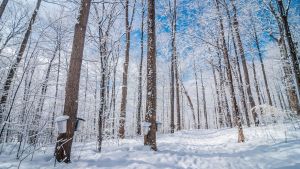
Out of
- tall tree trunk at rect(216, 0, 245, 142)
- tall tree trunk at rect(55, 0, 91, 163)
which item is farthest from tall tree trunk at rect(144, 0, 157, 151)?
tall tree trunk at rect(216, 0, 245, 142)

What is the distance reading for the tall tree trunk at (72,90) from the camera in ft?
14.3

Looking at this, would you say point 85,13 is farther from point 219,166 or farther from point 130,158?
point 219,166

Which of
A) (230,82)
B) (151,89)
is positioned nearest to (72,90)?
(151,89)

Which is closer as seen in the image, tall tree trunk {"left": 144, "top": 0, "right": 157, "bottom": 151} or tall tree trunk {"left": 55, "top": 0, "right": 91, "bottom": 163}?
tall tree trunk {"left": 55, "top": 0, "right": 91, "bottom": 163}

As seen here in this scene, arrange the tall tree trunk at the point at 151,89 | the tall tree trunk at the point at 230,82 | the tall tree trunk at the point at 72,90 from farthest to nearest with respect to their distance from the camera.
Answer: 1. the tall tree trunk at the point at 230,82
2. the tall tree trunk at the point at 151,89
3. the tall tree trunk at the point at 72,90

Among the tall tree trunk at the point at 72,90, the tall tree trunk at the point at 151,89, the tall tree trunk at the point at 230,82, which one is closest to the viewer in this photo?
the tall tree trunk at the point at 72,90

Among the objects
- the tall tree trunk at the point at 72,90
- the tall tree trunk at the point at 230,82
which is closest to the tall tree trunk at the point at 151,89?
the tall tree trunk at the point at 72,90

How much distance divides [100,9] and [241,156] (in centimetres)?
819

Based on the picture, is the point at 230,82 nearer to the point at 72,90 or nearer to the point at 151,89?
the point at 151,89

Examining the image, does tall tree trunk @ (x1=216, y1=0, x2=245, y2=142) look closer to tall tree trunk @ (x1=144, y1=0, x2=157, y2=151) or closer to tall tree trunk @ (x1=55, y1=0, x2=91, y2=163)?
tall tree trunk @ (x1=144, y1=0, x2=157, y2=151)

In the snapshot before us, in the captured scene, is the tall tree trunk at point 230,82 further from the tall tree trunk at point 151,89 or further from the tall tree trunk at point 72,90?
the tall tree trunk at point 72,90

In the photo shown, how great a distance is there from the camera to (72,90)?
4.88 m

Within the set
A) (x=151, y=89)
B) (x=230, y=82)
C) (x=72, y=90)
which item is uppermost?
(x=230, y=82)

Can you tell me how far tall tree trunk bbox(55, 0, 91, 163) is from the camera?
4.37 meters
